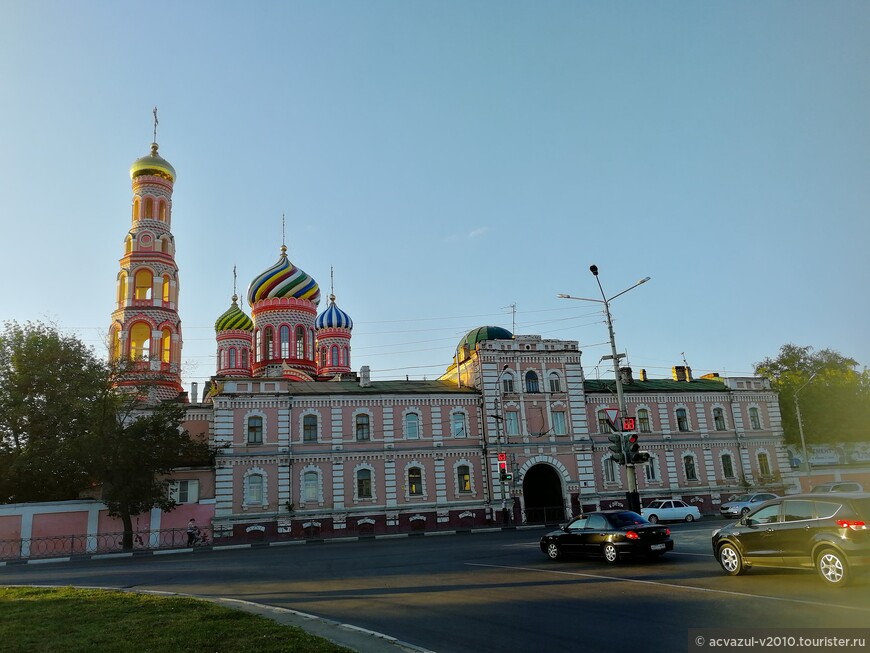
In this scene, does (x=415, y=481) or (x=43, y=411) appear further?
(x=415, y=481)

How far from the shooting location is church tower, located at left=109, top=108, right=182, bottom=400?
47469mm

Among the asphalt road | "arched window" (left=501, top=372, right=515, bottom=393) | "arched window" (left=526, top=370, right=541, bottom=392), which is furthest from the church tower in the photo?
the asphalt road

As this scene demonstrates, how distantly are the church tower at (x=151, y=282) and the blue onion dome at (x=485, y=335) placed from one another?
67.4 ft

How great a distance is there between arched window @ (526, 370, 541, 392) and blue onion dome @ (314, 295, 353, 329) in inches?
1013

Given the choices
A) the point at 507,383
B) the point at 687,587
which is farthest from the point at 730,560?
the point at 507,383

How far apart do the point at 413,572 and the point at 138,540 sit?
23553mm

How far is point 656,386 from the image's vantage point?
5047cm

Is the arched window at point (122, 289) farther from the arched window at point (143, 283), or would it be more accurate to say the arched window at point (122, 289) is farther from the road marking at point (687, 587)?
the road marking at point (687, 587)

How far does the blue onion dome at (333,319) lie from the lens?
2564 inches

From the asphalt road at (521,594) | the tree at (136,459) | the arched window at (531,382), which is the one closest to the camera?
the asphalt road at (521,594)

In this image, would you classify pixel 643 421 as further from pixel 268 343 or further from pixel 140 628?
pixel 140 628

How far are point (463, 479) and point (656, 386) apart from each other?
17.8 meters

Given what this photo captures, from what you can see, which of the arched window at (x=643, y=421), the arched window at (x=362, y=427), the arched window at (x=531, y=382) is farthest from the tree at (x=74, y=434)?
the arched window at (x=643, y=421)

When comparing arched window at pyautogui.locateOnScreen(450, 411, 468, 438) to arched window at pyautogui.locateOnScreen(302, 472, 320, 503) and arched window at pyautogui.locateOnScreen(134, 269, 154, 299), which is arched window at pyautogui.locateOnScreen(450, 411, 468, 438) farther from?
arched window at pyautogui.locateOnScreen(134, 269, 154, 299)
